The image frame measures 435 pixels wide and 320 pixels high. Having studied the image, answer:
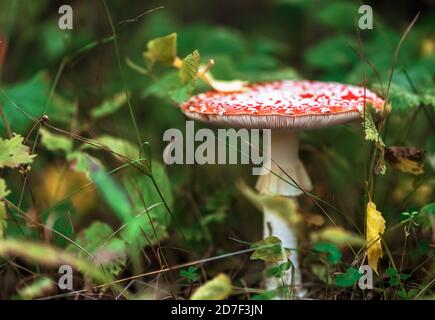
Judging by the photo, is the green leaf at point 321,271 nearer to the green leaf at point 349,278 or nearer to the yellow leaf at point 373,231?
the green leaf at point 349,278

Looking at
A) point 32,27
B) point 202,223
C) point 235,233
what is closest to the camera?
point 202,223

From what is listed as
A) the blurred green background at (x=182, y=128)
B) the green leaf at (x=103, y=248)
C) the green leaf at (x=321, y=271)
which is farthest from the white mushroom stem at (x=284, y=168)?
the green leaf at (x=103, y=248)

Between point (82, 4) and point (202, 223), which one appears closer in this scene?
point (202, 223)

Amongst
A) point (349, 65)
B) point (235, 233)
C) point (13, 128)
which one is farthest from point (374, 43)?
point (13, 128)

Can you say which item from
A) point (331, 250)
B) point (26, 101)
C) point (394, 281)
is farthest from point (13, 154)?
point (394, 281)

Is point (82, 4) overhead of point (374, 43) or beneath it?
overhead
